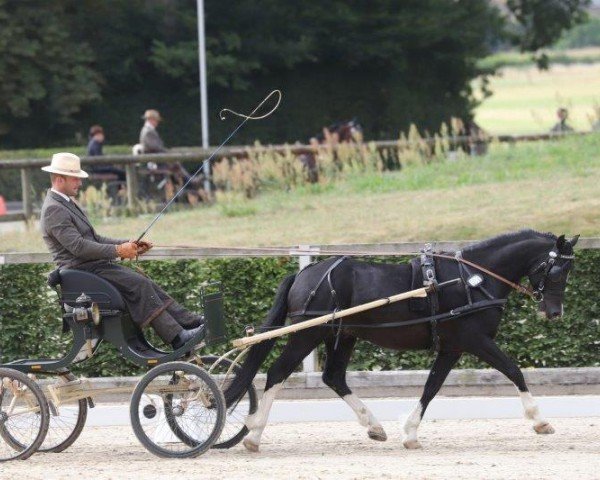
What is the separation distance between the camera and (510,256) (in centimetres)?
1044

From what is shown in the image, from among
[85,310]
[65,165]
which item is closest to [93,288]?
[85,310]

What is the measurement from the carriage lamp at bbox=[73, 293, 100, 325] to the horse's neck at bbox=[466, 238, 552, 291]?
2535mm

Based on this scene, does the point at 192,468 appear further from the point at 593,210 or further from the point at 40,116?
the point at 40,116

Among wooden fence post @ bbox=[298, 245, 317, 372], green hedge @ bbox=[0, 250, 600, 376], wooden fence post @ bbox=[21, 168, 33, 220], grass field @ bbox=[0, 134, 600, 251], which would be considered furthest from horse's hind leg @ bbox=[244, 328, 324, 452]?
wooden fence post @ bbox=[21, 168, 33, 220]

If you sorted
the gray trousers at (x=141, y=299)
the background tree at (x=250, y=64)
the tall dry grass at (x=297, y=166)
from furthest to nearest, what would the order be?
the background tree at (x=250, y=64)
the tall dry grass at (x=297, y=166)
the gray trousers at (x=141, y=299)

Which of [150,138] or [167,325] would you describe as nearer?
[167,325]

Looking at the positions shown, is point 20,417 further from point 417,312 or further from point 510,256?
point 510,256

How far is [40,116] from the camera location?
35.2 meters

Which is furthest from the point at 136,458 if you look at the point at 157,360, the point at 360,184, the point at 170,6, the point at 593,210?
the point at 170,6

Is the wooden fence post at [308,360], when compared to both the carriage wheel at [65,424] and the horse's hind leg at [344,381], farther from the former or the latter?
the carriage wheel at [65,424]

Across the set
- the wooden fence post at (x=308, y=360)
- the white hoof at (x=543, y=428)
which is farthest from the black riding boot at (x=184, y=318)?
the white hoof at (x=543, y=428)

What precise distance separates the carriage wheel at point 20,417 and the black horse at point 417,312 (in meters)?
1.26

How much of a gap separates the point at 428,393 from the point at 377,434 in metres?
0.46

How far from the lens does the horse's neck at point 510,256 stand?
34.2ft
